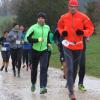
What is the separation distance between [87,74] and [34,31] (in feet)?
19.8

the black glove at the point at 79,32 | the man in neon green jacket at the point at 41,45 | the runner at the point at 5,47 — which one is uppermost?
the black glove at the point at 79,32

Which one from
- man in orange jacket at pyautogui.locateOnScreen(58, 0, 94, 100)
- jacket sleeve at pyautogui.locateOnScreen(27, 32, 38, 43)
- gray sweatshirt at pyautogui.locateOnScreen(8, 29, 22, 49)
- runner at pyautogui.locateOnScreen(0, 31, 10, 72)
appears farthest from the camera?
runner at pyautogui.locateOnScreen(0, 31, 10, 72)

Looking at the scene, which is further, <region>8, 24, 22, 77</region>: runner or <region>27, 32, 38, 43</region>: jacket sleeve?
<region>8, 24, 22, 77</region>: runner

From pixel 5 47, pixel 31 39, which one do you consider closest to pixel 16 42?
pixel 5 47

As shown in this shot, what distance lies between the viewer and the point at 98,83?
49.3 ft

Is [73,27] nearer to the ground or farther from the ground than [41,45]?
farther from the ground

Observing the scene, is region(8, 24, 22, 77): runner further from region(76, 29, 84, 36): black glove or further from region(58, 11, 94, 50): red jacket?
region(76, 29, 84, 36): black glove

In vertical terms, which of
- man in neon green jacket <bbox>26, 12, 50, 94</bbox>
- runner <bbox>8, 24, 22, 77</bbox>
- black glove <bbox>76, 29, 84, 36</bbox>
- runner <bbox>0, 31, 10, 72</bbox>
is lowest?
runner <bbox>0, 31, 10, 72</bbox>

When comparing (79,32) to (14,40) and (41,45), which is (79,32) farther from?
(14,40)

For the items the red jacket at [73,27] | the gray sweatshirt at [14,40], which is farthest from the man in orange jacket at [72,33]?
the gray sweatshirt at [14,40]

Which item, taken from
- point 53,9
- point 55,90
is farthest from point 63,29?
point 53,9

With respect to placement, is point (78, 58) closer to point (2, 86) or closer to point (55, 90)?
point (55, 90)

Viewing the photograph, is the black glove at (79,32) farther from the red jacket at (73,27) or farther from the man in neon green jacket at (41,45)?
the man in neon green jacket at (41,45)

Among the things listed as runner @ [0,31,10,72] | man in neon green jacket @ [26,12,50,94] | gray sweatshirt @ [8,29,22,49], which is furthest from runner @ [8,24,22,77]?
man in neon green jacket @ [26,12,50,94]
